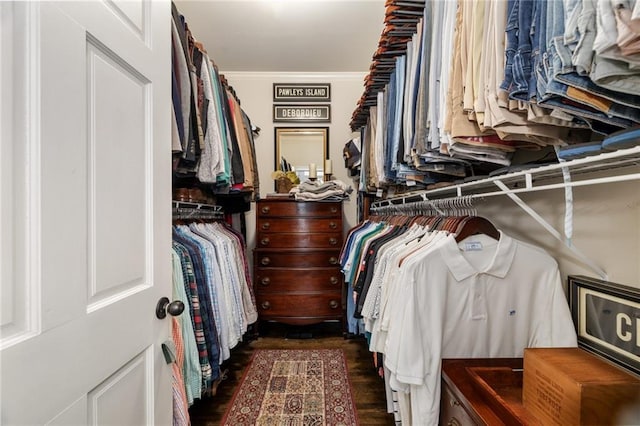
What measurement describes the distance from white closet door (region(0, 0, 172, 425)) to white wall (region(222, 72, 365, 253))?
2328mm

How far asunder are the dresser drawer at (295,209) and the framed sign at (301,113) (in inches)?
41.0

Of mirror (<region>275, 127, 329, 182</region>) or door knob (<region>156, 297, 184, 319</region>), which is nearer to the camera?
door knob (<region>156, 297, 184, 319</region>)

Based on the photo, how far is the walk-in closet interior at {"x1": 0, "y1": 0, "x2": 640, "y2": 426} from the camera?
51 cm

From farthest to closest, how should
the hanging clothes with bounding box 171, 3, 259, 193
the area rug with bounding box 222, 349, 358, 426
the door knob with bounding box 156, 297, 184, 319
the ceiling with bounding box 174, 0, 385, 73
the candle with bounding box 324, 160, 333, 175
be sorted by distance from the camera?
the candle with bounding box 324, 160, 333, 175, the ceiling with bounding box 174, 0, 385, 73, the area rug with bounding box 222, 349, 358, 426, the hanging clothes with bounding box 171, 3, 259, 193, the door knob with bounding box 156, 297, 184, 319

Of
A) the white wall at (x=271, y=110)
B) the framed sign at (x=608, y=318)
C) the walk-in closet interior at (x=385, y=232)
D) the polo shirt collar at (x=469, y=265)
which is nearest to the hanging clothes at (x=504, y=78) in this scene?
the walk-in closet interior at (x=385, y=232)

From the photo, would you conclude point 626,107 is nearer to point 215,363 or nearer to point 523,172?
point 523,172

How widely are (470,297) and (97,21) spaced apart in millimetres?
1232

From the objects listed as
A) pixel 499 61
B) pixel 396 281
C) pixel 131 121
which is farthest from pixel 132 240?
pixel 499 61

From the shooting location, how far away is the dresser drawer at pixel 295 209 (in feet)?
8.68

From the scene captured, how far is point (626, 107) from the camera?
586 millimetres

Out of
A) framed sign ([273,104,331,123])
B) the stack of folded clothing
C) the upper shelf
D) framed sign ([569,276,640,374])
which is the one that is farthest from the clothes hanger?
framed sign ([273,104,331,123])

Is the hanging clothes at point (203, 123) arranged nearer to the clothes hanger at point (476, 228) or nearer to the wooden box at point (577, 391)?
the clothes hanger at point (476, 228)

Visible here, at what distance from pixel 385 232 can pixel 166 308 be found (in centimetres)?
113

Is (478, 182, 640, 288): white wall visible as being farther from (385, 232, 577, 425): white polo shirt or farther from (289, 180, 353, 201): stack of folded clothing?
(289, 180, 353, 201): stack of folded clothing
